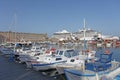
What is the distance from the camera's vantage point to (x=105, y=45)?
308 ft

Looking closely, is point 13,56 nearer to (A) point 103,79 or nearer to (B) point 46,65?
(B) point 46,65

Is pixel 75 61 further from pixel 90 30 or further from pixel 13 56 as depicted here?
pixel 90 30

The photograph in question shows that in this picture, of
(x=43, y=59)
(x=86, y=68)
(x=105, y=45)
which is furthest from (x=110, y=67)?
(x=105, y=45)

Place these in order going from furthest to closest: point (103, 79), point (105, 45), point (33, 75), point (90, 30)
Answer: point (90, 30) → point (105, 45) → point (33, 75) → point (103, 79)

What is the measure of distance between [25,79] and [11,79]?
163 centimetres

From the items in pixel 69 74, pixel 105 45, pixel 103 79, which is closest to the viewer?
pixel 103 79

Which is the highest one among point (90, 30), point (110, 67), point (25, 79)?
point (90, 30)

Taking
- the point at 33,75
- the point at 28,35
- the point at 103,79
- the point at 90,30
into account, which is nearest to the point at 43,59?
the point at 33,75

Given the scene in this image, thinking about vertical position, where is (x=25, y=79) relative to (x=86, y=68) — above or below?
below

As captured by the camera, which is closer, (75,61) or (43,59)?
(75,61)

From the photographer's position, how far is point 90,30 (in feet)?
444

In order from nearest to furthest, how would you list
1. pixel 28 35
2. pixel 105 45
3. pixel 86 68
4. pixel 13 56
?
pixel 86 68
pixel 13 56
pixel 105 45
pixel 28 35

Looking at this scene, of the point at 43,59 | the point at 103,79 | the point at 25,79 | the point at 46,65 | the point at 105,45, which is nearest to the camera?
the point at 103,79

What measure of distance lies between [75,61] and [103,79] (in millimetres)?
11539
